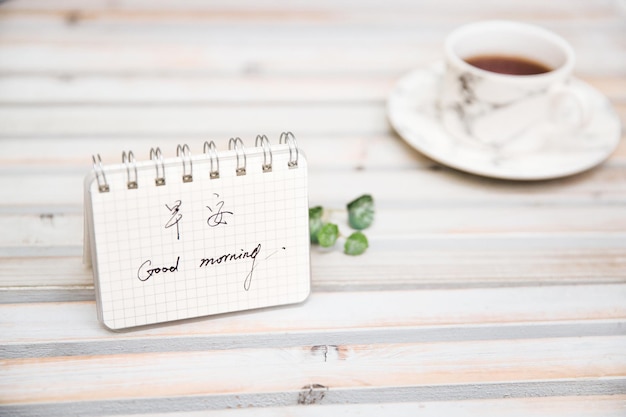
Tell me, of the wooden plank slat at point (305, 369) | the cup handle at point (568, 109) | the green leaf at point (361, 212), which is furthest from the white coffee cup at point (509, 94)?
the wooden plank slat at point (305, 369)

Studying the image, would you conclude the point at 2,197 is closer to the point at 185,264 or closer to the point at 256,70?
Answer: the point at 185,264

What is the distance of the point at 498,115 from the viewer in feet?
3.34

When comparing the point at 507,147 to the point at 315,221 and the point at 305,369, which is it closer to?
the point at 315,221

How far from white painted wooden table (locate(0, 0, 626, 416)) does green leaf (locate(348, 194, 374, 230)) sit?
0.01 meters

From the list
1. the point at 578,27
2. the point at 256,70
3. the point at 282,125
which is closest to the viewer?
the point at 282,125

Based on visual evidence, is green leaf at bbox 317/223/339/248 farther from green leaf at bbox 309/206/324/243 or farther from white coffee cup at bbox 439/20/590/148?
white coffee cup at bbox 439/20/590/148

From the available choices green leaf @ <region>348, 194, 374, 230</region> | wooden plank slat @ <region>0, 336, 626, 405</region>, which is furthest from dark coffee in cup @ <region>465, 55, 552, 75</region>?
wooden plank slat @ <region>0, 336, 626, 405</region>

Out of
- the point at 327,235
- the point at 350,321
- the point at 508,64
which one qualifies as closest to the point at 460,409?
the point at 350,321

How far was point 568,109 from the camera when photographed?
1.04 meters

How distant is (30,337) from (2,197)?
253 mm

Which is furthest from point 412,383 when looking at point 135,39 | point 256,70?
point 135,39

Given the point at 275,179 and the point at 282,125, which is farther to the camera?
the point at 282,125

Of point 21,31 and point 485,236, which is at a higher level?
point 21,31

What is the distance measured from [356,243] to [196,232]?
0.67 ft
